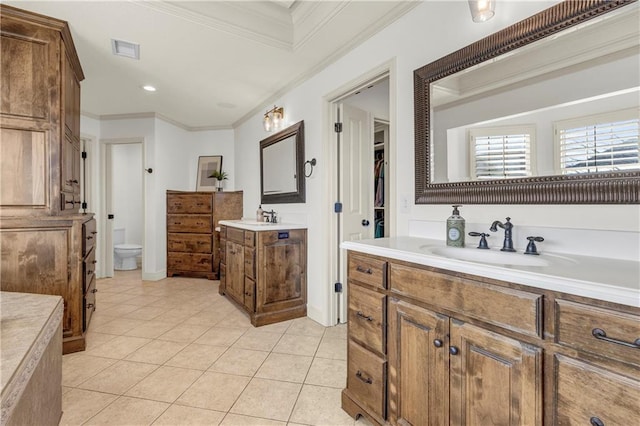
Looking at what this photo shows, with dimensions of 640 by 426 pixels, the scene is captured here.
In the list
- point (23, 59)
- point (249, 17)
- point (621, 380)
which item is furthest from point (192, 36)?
point (621, 380)

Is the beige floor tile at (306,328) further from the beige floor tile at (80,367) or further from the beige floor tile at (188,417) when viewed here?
the beige floor tile at (80,367)

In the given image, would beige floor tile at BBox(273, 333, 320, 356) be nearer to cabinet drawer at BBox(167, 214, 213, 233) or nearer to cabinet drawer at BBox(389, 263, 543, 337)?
cabinet drawer at BBox(389, 263, 543, 337)

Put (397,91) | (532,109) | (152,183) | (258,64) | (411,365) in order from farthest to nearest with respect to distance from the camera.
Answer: (152,183) < (258,64) < (397,91) < (532,109) < (411,365)

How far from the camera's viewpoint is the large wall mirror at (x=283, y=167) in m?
3.14

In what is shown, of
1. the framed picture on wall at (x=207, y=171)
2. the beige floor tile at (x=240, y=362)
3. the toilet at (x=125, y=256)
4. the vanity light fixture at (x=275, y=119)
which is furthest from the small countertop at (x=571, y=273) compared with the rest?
the toilet at (x=125, y=256)

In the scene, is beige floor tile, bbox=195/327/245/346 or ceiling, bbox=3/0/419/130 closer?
ceiling, bbox=3/0/419/130

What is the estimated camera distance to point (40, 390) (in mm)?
1179

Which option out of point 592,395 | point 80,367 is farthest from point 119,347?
point 592,395

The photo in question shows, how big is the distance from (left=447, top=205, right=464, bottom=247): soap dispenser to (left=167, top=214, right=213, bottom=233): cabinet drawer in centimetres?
394

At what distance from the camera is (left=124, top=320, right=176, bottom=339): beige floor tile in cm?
262

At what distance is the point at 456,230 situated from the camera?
1.50 m

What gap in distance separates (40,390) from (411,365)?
4.84 feet

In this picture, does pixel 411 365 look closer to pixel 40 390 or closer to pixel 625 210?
pixel 625 210

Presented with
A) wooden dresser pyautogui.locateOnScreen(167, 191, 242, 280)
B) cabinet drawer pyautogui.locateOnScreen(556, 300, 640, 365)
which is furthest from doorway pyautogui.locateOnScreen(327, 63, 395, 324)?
wooden dresser pyautogui.locateOnScreen(167, 191, 242, 280)
